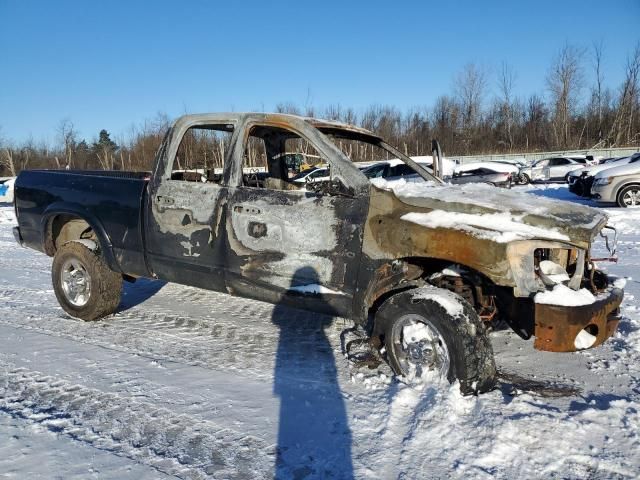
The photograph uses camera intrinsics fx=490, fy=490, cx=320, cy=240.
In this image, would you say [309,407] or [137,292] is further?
[137,292]

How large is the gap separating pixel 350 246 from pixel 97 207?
2.78m

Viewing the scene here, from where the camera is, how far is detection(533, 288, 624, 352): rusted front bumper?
117 inches

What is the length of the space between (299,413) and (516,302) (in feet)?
5.45

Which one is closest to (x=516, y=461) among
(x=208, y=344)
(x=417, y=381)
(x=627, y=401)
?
(x=417, y=381)

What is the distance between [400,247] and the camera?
3.34m

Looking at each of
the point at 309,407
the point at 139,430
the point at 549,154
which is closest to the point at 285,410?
the point at 309,407

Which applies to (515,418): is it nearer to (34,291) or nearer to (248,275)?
(248,275)

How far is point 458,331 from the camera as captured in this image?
10.2ft

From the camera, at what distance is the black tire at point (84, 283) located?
4.91 meters

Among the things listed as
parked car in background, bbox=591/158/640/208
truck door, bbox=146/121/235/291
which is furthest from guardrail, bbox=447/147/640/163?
truck door, bbox=146/121/235/291

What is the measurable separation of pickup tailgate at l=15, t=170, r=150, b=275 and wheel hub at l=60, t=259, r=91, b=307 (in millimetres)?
452

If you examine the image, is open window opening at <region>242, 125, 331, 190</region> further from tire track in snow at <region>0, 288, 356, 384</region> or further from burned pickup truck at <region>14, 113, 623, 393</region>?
tire track in snow at <region>0, 288, 356, 384</region>

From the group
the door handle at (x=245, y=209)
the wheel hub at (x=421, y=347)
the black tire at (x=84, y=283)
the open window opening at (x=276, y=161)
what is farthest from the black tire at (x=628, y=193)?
the black tire at (x=84, y=283)

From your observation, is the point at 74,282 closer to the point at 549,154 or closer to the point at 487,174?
the point at 487,174
